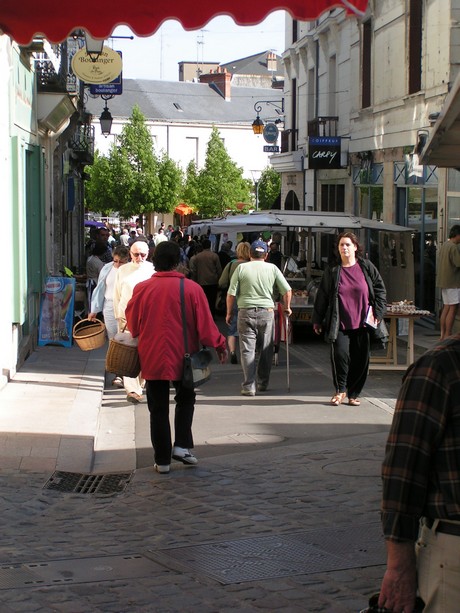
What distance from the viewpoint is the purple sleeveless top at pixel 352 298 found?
11.2 m

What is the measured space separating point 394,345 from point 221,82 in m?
76.5

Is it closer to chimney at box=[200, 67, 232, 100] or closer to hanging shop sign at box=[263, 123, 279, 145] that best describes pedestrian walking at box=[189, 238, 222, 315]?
hanging shop sign at box=[263, 123, 279, 145]

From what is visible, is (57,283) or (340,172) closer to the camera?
(57,283)

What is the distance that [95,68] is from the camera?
62.3ft

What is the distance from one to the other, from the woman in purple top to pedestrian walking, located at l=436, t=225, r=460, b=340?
16.4 ft

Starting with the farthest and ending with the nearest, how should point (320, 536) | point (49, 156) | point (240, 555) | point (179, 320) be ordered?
point (49, 156) < point (179, 320) < point (320, 536) < point (240, 555)

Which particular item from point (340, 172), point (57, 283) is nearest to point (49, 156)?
point (57, 283)

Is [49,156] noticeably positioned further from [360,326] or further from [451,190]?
[360,326]

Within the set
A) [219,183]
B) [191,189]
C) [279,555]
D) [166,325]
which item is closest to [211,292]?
[166,325]

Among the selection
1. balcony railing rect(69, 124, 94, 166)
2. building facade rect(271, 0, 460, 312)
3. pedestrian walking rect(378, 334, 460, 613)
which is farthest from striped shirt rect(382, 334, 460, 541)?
balcony railing rect(69, 124, 94, 166)

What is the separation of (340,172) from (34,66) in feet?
45.1

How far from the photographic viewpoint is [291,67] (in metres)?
37.8

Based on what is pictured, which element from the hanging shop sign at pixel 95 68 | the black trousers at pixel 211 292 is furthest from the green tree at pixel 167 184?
the hanging shop sign at pixel 95 68

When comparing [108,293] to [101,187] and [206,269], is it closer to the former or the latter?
[206,269]
